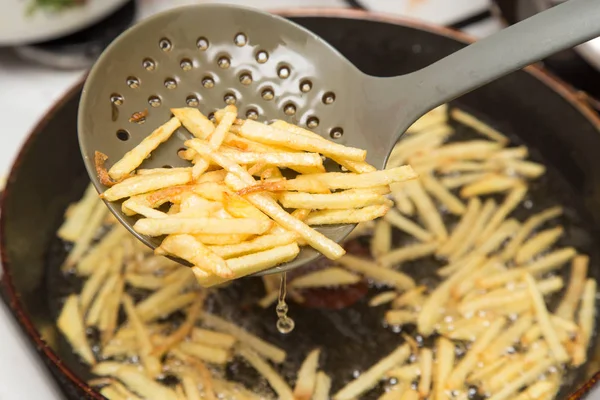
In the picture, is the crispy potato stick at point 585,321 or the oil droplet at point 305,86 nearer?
the oil droplet at point 305,86

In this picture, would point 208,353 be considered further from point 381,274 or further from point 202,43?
point 202,43

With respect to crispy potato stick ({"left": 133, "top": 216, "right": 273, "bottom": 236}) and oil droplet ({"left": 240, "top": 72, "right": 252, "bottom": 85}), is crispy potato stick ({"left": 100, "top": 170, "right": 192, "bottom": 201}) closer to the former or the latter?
crispy potato stick ({"left": 133, "top": 216, "right": 273, "bottom": 236})

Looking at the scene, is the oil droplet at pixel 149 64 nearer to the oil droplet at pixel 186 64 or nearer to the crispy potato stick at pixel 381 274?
the oil droplet at pixel 186 64

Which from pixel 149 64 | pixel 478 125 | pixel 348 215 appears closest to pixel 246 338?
pixel 348 215

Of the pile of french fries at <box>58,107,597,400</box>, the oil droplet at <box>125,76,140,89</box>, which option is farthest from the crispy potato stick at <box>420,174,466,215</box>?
the oil droplet at <box>125,76,140,89</box>

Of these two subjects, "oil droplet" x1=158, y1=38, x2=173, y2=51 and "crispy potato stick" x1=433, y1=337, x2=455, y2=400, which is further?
"crispy potato stick" x1=433, y1=337, x2=455, y2=400

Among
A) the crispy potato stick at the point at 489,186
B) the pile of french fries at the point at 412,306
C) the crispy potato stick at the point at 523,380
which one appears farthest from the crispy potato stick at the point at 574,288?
the crispy potato stick at the point at 489,186

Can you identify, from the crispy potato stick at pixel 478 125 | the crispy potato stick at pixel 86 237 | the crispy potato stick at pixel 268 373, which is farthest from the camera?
the crispy potato stick at pixel 478 125

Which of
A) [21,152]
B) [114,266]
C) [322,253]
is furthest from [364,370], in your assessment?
[21,152]
